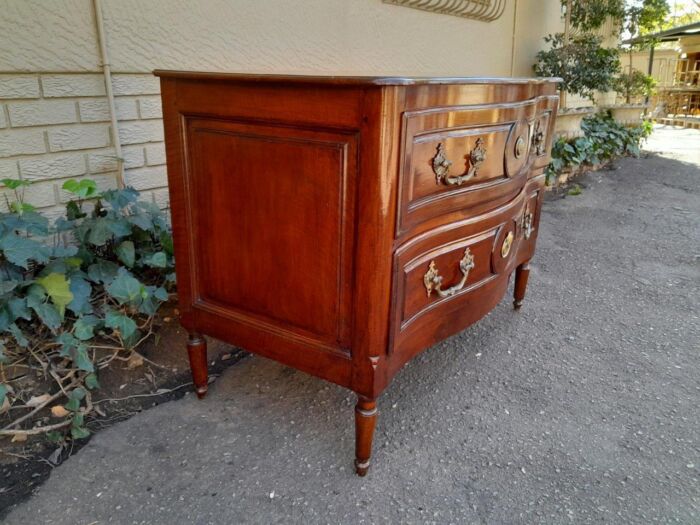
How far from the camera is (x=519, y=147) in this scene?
1796mm

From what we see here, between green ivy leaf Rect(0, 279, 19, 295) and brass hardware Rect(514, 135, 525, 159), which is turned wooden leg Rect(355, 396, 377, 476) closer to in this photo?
brass hardware Rect(514, 135, 525, 159)

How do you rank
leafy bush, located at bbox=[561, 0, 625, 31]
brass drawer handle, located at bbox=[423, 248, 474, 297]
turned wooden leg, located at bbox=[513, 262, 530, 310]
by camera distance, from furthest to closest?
leafy bush, located at bbox=[561, 0, 625, 31] → turned wooden leg, located at bbox=[513, 262, 530, 310] → brass drawer handle, located at bbox=[423, 248, 474, 297]

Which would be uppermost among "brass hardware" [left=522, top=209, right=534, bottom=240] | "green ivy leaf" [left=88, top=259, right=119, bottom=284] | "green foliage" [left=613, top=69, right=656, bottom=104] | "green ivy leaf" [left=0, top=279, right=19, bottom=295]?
"green foliage" [left=613, top=69, right=656, bottom=104]

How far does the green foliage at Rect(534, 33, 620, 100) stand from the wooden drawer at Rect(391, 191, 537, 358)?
152 inches

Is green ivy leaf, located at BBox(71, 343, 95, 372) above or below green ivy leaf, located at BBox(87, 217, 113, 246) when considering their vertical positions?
A: below

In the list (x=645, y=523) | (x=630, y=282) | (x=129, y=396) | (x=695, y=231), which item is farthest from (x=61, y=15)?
(x=695, y=231)

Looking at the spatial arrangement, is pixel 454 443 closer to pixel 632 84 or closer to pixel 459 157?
pixel 459 157

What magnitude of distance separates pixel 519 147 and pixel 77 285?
156 cm

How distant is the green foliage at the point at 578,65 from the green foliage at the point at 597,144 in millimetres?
559

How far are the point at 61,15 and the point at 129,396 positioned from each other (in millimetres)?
1364

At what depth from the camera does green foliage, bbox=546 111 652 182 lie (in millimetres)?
5320

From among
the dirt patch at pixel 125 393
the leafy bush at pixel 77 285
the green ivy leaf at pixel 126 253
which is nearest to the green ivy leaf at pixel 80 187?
the leafy bush at pixel 77 285

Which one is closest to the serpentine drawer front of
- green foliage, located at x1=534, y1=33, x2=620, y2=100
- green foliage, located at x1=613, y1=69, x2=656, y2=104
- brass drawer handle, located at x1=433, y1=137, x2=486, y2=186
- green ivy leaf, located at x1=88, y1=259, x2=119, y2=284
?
brass drawer handle, located at x1=433, y1=137, x2=486, y2=186

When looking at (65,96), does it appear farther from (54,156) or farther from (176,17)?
(176,17)
